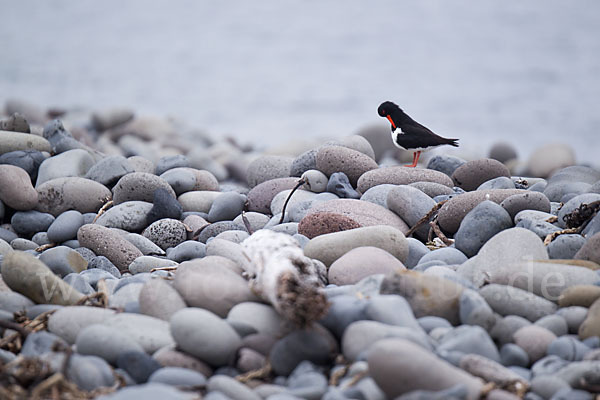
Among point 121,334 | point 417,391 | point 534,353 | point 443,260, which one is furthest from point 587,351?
point 121,334

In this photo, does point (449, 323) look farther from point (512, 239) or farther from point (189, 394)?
point (189, 394)

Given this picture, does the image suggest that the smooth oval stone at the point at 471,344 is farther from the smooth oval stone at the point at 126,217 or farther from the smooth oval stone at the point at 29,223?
the smooth oval stone at the point at 29,223

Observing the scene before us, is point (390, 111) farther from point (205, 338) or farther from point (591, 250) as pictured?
point (205, 338)

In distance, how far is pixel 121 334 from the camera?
2.35 m

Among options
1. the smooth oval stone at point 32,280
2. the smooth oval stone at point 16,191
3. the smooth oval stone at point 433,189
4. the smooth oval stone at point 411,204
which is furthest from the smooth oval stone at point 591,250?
the smooth oval stone at point 16,191

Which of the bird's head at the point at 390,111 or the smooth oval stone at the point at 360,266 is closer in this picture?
the smooth oval stone at the point at 360,266

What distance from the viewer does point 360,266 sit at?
2910 millimetres

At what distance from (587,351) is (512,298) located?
38 centimetres

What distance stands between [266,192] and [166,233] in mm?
836

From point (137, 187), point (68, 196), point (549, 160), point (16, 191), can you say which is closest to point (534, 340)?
point (137, 187)

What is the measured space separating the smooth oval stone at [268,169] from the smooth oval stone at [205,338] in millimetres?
2908

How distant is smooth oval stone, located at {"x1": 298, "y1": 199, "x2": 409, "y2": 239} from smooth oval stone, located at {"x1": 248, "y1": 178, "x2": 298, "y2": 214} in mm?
578

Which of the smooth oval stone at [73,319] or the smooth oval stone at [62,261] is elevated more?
the smooth oval stone at [73,319]

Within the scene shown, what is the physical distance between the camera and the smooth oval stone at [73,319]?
2478 millimetres
